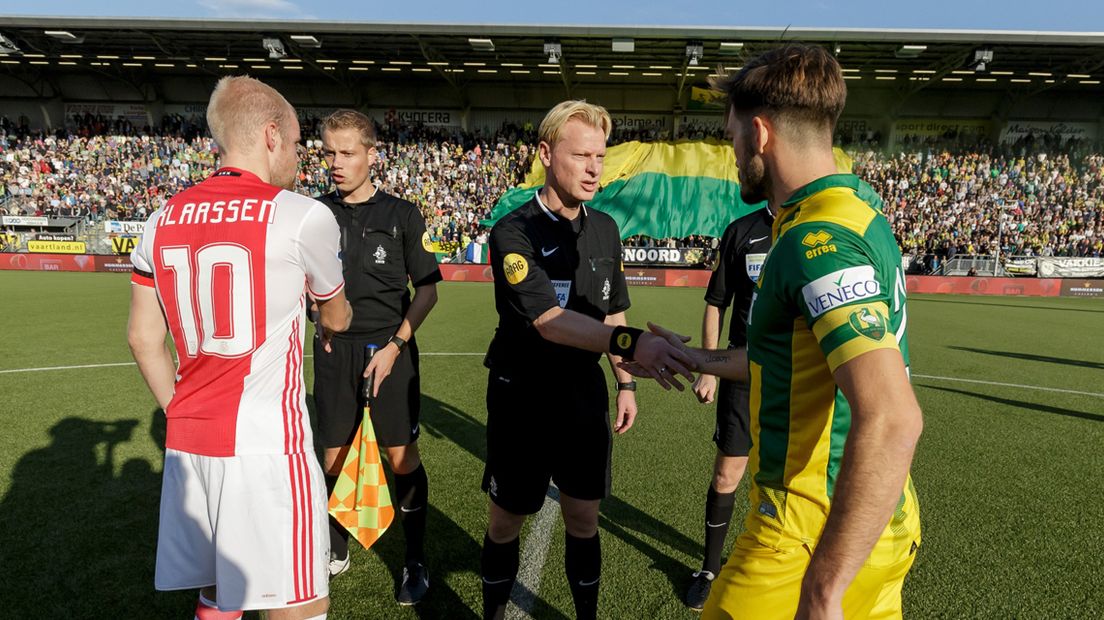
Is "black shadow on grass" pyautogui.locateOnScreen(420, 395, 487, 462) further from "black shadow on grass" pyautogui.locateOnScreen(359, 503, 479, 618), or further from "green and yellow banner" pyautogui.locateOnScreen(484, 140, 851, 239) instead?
"green and yellow banner" pyautogui.locateOnScreen(484, 140, 851, 239)

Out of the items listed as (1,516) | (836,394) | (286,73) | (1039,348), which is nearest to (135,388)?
(1,516)

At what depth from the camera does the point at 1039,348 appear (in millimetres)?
11562

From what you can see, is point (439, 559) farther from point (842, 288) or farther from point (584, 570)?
point (842, 288)

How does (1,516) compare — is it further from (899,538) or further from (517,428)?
(899,538)

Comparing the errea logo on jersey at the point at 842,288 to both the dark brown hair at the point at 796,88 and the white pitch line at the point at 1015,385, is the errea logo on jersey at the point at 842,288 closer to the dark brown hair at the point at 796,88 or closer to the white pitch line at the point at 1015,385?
the dark brown hair at the point at 796,88

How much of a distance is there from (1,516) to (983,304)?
23.6 meters

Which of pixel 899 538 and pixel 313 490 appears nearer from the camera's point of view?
pixel 899 538

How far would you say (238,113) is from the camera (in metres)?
2.19

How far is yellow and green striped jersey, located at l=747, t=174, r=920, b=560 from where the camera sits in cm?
139

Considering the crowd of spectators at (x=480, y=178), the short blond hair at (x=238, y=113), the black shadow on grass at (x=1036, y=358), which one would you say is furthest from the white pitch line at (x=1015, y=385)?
the crowd of spectators at (x=480, y=178)

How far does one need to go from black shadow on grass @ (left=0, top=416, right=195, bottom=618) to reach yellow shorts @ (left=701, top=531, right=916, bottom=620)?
10.2 feet

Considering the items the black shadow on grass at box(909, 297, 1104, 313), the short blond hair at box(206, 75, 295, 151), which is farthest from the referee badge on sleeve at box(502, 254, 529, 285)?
the black shadow on grass at box(909, 297, 1104, 313)

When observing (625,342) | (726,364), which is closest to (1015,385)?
(726,364)

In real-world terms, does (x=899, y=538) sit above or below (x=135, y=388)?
above
